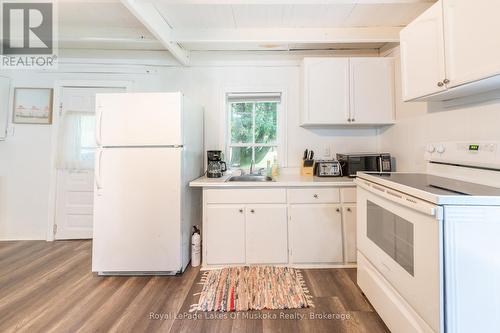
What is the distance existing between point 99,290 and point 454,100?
318cm

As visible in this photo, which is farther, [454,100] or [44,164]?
[44,164]

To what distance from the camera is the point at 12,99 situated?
282 centimetres

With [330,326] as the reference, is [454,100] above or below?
above

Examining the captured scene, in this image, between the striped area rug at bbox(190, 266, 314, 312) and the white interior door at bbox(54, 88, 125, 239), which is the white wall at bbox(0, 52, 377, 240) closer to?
the white interior door at bbox(54, 88, 125, 239)

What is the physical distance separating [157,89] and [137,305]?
235cm

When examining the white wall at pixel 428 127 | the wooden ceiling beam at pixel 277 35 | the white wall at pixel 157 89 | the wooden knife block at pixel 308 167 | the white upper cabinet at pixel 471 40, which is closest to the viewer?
the white upper cabinet at pixel 471 40

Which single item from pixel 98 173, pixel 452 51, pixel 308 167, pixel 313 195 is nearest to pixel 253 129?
pixel 308 167

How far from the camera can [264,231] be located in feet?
7.02

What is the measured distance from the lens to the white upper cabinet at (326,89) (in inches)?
94.7

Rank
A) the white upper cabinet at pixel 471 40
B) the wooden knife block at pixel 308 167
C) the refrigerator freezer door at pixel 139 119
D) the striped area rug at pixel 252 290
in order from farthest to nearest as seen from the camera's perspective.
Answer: the wooden knife block at pixel 308 167, the refrigerator freezer door at pixel 139 119, the striped area rug at pixel 252 290, the white upper cabinet at pixel 471 40

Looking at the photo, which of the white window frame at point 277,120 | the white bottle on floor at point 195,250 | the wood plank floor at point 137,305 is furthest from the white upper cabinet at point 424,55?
the white bottle on floor at point 195,250

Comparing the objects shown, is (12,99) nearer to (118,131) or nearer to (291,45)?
(118,131)

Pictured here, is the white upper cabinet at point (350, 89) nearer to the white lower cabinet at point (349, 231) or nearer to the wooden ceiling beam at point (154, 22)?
the white lower cabinet at point (349, 231)

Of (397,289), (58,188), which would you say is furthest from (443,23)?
(58,188)
